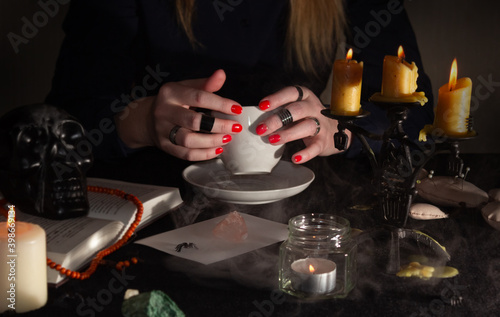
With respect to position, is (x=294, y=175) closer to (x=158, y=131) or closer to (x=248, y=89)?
(x=158, y=131)

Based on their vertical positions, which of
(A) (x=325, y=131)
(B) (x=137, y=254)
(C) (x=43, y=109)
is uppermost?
(C) (x=43, y=109)

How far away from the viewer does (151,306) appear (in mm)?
709

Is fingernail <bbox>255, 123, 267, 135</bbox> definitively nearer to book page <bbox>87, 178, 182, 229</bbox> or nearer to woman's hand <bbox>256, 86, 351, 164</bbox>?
woman's hand <bbox>256, 86, 351, 164</bbox>

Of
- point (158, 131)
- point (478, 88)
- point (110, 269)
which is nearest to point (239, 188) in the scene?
point (158, 131)

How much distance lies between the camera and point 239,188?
4.13 ft

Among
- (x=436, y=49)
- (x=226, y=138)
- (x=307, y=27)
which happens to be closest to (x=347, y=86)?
(x=226, y=138)

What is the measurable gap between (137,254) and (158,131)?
1.63 feet

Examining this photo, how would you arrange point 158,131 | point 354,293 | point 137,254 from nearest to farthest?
point 354,293, point 137,254, point 158,131

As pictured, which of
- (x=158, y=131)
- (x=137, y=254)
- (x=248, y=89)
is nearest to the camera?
(x=137, y=254)

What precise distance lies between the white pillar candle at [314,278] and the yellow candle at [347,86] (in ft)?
0.82

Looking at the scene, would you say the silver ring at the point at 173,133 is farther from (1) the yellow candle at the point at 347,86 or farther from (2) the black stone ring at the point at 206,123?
(1) the yellow candle at the point at 347,86

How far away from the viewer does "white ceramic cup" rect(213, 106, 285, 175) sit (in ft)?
4.00

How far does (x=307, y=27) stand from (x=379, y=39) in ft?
0.75

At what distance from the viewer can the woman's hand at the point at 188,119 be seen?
122cm
